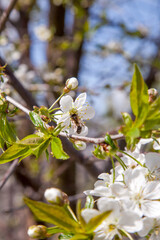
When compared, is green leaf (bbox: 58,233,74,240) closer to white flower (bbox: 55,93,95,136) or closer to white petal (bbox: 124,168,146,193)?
white petal (bbox: 124,168,146,193)

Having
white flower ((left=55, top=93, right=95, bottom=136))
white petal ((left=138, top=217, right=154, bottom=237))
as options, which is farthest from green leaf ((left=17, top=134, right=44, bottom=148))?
white petal ((left=138, top=217, right=154, bottom=237))

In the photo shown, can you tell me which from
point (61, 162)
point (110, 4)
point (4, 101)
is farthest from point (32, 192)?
point (110, 4)

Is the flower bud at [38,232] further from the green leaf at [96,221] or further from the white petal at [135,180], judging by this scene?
the white petal at [135,180]

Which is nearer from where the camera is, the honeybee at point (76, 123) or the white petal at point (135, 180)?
the white petal at point (135, 180)

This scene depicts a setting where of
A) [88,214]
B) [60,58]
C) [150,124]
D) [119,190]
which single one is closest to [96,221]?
[88,214]

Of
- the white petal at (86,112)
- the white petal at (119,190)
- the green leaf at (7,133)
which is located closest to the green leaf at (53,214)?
the white petal at (119,190)

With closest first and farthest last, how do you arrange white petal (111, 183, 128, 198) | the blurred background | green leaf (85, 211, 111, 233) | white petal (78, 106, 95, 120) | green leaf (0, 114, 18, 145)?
green leaf (85, 211, 111, 233)
white petal (111, 183, 128, 198)
green leaf (0, 114, 18, 145)
white petal (78, 106, 95, 120)
the blurred background
